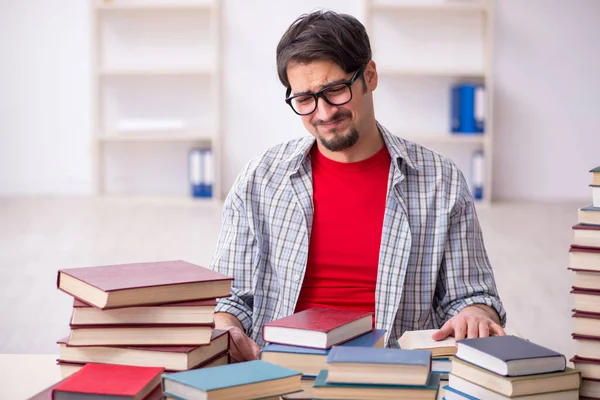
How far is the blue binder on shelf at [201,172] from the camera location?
19.3 ft

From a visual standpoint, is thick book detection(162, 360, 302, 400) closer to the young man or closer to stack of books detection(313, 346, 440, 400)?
stack of books detection(313, 346, 440, 400)

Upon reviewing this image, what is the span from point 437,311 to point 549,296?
6.95 ft

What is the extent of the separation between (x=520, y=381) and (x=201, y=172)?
512 cm

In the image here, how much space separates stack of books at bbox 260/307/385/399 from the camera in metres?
1.03

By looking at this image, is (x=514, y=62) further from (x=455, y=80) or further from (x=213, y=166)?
(x=213, y=166)

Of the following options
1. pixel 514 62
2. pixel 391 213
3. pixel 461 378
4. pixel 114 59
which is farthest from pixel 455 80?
pixel 461 378

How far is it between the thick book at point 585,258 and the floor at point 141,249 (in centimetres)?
199

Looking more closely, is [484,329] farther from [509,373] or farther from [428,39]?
[428,39]

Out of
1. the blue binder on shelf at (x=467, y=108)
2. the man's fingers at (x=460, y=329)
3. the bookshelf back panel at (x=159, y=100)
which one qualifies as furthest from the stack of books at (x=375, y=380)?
the bookshelf back panel at (x=159, y=100)

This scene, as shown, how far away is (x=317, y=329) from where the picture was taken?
1.03 metres

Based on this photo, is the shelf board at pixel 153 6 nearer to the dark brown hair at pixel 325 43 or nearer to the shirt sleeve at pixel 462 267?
the dark brown hair at pixel 325 43

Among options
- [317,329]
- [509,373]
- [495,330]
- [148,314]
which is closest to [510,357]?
[509,373]

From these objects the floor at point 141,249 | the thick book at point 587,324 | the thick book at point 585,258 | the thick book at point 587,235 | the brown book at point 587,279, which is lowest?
the floor at point 141,249

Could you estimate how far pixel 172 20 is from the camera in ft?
20.0
